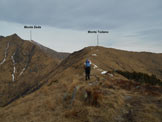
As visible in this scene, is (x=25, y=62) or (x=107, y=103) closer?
(x=107, y=103)

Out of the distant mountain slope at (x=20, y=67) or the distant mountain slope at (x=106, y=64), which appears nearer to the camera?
the distant mountain slope at (x=106, y=64)

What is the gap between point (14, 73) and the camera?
289 feet

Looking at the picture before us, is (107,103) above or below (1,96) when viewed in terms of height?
above

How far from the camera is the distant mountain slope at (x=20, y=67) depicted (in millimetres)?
69812

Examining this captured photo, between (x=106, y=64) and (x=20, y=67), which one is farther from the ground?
(x=106, y=64)

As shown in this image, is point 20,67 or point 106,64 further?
point 20,67

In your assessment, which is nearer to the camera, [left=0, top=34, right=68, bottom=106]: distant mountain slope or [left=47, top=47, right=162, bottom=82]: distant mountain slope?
[left=47, top=47, right=162, bottom=82]: distant mountain slope

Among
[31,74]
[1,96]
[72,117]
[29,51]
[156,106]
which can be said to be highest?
[29,51]

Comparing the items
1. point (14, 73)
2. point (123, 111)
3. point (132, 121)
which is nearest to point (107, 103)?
point (123, 111)

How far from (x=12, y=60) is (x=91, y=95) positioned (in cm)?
11190

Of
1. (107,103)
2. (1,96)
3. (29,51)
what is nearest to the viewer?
(107,103)

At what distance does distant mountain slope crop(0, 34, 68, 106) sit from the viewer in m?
69.8

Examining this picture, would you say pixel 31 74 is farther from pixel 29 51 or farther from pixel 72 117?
pixel 72 117

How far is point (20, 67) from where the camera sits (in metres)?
94.5
